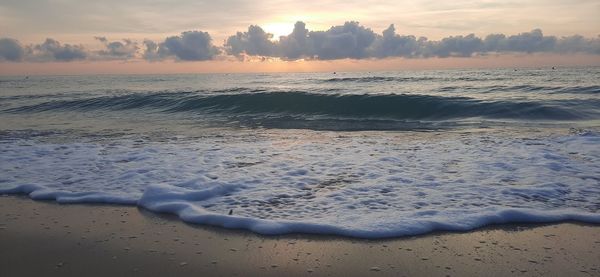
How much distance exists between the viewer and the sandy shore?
337cm

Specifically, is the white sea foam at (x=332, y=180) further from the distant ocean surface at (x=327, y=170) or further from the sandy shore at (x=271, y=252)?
the sandy shore at (x=271, y=252)

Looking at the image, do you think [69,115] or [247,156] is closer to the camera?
[247,156]

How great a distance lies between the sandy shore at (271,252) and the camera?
3365mm

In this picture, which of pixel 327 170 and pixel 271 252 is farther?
pixel 327 170

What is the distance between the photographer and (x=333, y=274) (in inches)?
129

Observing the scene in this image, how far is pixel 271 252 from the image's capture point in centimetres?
374

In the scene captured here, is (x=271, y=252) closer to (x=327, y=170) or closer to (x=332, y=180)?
(x=332, y=180)

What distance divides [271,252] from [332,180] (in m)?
2.42

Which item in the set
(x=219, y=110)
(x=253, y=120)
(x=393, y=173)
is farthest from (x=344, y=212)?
(x=219, y=110)

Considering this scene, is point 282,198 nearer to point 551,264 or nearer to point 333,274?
point 333,274

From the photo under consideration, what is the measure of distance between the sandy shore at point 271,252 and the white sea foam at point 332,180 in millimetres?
247

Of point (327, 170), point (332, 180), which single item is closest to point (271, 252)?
point (332, 180)

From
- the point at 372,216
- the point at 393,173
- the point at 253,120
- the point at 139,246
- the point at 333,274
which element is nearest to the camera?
the point at 333,274

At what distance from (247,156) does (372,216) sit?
3.59 meters
